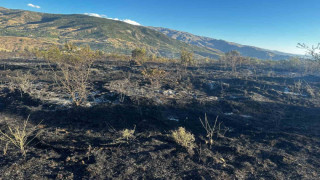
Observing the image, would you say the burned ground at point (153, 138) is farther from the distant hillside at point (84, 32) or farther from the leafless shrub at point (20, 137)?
the distant hillside at point (84, 32)

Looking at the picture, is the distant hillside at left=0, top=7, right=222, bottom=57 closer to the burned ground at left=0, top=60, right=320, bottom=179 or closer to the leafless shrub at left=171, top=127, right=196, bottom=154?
the burned ground at left=0, top=60, right=320, bottom=179

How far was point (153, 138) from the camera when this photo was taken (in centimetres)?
1045

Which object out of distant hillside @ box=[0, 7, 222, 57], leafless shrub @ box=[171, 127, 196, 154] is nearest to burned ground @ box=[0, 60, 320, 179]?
leafless shrub @ box=[171, 127, 196, 154]

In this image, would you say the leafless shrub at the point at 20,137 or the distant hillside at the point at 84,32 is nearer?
the leafless shrub at the point at 20,137

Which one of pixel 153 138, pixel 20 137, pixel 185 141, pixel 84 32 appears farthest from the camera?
pixel 84 32

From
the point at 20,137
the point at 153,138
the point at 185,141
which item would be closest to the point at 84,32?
the point at 20,137

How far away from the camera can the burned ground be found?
298 inches

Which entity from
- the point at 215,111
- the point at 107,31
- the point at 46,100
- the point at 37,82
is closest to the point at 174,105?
the point at 215,111

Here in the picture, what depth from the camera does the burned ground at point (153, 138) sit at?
24.8 feet

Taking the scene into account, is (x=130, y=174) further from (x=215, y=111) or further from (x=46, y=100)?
(x=46, y=100)

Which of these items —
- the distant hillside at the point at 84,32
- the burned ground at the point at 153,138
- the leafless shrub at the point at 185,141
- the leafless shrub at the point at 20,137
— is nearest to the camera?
the burned ground at the point at 153,138

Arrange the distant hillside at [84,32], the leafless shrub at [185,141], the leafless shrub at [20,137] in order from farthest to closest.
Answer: the distant hillside at [84,32] < the leafless shrub at [185,141] < the leafless shrub at [20,137]

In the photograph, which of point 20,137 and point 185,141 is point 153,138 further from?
point 20,137

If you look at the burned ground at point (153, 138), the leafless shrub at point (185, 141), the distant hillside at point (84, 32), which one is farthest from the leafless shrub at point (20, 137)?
the distant hillside at point (84, 32)
